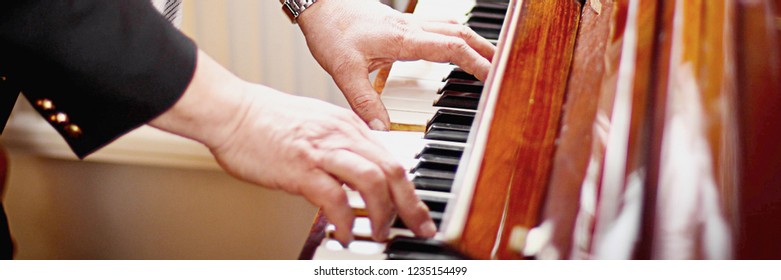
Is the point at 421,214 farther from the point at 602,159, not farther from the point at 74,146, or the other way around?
the point at 74,146

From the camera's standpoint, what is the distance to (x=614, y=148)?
24.4 inches

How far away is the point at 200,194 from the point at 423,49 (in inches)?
43.1

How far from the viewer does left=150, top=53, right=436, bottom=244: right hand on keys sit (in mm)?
707

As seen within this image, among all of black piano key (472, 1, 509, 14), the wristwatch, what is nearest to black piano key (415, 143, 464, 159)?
the wristwatch

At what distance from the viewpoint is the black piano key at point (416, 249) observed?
69cm

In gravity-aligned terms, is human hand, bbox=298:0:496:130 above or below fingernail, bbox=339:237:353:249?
above

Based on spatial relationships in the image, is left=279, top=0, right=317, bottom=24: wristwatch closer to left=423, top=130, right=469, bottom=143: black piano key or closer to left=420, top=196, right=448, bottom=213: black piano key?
left=423, top=130, right=469, bottom=143: black piano key

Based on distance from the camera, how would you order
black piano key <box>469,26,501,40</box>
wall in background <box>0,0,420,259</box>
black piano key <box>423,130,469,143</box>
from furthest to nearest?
1. wall in background <box>0,0,420,259</box>
2. black piano key <box>469,26,501,40</box>
3. black piano key <box>423,130,469,143</box>

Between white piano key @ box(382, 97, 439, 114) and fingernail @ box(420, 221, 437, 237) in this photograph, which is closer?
fingernail @ box(420, 221, 437, 237)

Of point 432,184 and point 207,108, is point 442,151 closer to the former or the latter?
point 432,184

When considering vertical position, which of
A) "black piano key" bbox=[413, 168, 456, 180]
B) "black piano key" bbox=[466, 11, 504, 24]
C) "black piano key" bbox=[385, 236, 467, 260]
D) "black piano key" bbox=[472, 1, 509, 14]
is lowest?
"black piano key" bbox=[385, 236, 467, 260]

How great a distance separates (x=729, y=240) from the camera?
0.53m

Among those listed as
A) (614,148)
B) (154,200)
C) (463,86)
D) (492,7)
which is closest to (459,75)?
(463,86)

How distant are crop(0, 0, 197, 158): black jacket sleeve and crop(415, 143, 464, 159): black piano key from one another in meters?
0.27
